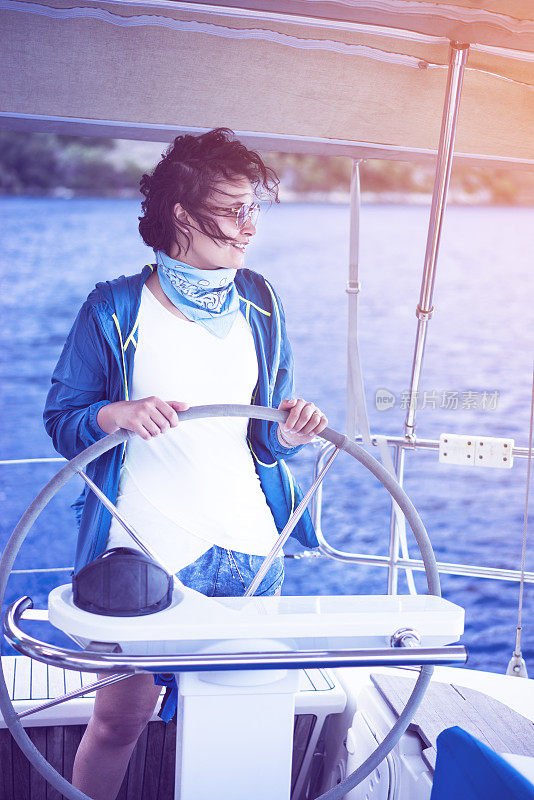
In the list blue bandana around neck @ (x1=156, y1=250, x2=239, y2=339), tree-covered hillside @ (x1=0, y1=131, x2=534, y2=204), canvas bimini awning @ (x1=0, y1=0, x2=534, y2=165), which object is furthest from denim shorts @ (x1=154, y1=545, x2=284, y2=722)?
tree-covered hillside @ (x1=0, y1=131, x2=534, y2=204)

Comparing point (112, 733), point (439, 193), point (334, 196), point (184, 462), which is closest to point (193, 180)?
point (184, 462)

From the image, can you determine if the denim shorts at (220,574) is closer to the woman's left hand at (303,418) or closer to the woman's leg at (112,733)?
the woman's leg at (112,733)

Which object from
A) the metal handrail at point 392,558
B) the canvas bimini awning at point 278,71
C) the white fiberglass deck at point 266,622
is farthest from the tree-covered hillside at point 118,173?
the white fiberglass deck at point 266,622

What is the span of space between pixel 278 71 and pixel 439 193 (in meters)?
0.40

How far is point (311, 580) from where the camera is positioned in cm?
933

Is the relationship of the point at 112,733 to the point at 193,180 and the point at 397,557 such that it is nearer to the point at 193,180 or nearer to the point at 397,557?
the point at 193,180

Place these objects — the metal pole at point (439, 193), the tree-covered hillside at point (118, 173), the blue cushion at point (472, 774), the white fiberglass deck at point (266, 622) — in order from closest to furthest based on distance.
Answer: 1. the blue cushion at point (472, 774)
2. the white fiberglass deck at point (266, 622)
3. the metal pole at point (439, 193)
4. the tree-covered hillside at point (118, 173)

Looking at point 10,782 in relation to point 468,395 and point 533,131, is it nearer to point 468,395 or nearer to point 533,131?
point 468,395

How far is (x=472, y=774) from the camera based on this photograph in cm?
94

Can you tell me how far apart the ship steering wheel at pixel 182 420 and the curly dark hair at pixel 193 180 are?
38 centimetres

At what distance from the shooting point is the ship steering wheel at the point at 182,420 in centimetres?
110

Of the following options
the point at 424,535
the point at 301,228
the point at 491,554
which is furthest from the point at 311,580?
the point at 301,228

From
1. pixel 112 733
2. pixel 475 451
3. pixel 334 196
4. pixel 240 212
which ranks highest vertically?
pixel 334 196

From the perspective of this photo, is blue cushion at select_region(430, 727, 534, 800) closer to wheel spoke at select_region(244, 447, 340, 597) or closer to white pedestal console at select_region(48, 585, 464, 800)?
white pedestal console at select_region(48, 585, 464, 800)
